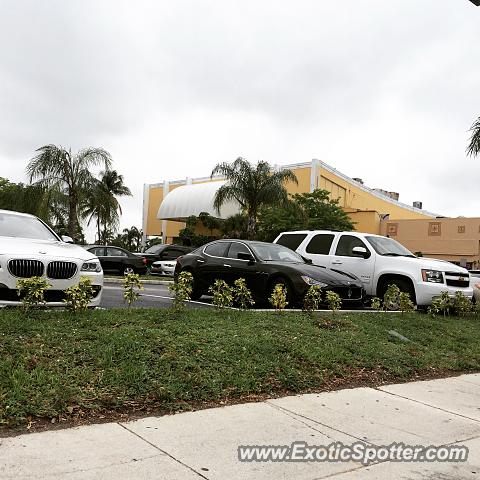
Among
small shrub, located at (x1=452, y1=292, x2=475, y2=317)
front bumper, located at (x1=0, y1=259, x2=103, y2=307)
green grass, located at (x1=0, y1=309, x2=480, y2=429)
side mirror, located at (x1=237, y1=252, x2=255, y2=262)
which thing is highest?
side mirror, located at (x1=237, y1=252, x2=255, y2=262)

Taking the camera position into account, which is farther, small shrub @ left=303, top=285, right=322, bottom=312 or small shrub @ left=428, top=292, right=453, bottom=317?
small shrub @ left=428, top=292, right=453, bottom=317

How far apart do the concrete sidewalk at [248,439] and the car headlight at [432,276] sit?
17.9 feet

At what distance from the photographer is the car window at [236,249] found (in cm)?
1030

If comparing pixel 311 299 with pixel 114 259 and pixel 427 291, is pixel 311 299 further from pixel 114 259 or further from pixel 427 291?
pixel 114 259

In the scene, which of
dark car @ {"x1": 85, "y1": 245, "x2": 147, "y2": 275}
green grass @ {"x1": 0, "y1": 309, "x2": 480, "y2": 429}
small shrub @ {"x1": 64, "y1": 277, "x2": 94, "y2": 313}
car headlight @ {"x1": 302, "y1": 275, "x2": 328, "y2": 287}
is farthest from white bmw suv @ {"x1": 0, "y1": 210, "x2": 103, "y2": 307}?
dark car @ {"x1": 85, "y1": 245, "x2": 147, "y2": 275}

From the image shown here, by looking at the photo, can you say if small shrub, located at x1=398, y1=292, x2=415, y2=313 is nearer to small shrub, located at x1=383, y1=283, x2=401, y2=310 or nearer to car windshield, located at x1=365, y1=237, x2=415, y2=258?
small shrub, located at x1=383, y1=283, x2=401, y2=310

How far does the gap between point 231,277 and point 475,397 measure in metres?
5.34

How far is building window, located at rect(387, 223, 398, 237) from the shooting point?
4155 centimetres

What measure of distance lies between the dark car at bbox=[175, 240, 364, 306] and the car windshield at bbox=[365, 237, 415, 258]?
1411mm

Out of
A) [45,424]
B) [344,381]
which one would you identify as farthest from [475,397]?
[45,424]

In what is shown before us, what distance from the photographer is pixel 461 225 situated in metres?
38.1

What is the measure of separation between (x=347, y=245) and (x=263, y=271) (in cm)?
305

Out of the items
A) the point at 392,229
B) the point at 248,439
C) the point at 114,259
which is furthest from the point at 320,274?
the point at 392,229

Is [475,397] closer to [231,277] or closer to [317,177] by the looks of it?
[231,277]
